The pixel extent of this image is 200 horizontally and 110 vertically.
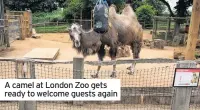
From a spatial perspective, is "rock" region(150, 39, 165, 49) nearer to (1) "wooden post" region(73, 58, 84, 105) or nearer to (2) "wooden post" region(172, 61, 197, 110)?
(1) "wooden post" region(73, 58, 84, 105)

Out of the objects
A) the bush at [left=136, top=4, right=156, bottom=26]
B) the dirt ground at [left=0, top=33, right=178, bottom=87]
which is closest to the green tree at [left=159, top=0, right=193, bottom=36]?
the bush at [left=136, top=4, right=156, bottom=26]

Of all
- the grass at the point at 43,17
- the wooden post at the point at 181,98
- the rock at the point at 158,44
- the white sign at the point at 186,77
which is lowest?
the rock at the point at 158,44

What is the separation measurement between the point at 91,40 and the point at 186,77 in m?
2.97

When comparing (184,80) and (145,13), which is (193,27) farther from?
(145,13)

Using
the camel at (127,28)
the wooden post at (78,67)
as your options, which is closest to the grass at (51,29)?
the camel at (127,28)

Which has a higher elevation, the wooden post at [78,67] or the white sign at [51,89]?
the wooden post at [78,67]

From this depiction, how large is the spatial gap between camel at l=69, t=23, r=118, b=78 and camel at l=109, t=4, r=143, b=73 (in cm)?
46

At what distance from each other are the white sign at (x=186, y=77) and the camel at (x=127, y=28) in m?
3.34

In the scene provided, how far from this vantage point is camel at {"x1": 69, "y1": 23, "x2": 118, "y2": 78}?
21.8 ft

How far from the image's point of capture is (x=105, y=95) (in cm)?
441

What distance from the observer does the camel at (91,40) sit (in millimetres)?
6637

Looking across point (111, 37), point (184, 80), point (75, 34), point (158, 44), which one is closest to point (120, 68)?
point (111, 37)

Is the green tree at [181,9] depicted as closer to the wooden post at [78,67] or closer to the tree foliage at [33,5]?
the tree foliage at [33,5]

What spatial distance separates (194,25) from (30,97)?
4685mm
